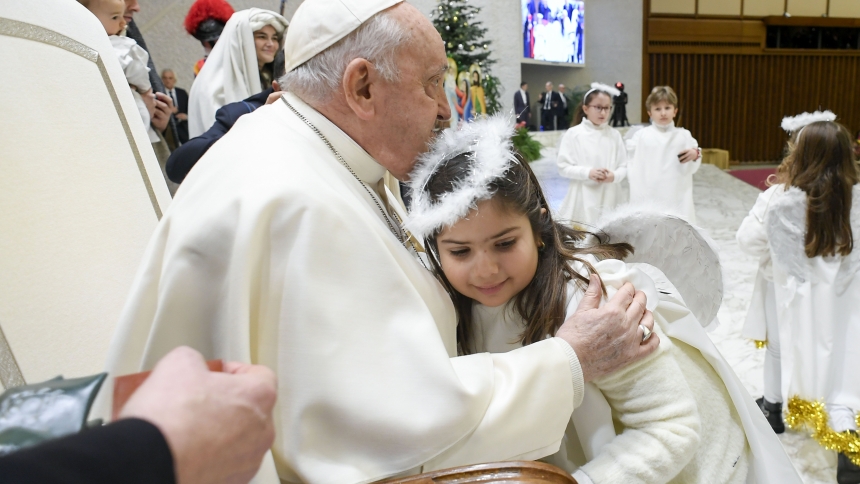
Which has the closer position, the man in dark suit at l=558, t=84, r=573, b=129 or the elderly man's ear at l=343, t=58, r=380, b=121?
the elderly man's ear at l=343, t=58, r=380, b=121

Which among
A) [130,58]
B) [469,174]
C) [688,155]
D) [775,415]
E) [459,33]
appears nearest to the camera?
[469,174]

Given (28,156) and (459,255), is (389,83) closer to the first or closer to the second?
(459,255)

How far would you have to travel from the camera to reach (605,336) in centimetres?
135

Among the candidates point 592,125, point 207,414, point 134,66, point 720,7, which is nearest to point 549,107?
point 720,7

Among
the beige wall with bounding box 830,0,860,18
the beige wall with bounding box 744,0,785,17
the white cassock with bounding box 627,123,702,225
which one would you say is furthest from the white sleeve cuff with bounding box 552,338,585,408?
the beige wall with bounding box 830,0,860,18

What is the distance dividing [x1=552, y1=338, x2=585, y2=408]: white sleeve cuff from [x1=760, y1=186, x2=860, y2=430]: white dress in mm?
2321

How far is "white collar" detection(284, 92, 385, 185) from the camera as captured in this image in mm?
1623

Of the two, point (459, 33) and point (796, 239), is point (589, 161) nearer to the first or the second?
point (796, 239)

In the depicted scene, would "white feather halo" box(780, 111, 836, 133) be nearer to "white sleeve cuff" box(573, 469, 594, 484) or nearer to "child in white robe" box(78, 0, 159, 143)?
"white sleeve cuff" box(573, 469, 594, 484)

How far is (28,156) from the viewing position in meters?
1.35

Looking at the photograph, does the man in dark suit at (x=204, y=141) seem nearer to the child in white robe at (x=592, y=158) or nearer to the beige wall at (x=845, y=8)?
the child in white robe at (x=592, y=158)

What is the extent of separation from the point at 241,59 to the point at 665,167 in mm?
3993

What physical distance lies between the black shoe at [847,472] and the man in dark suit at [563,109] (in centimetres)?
1110

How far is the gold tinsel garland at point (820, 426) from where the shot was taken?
2.91m
